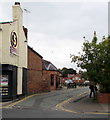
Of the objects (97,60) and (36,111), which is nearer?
(36,111)

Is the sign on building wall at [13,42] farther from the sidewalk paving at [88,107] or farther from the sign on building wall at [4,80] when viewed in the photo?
the sidewalk paving at [88,107]

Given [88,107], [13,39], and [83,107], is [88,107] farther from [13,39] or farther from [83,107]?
[13,39]

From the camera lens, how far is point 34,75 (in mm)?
27656

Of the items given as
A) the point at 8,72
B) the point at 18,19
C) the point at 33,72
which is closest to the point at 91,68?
the point at 8,72

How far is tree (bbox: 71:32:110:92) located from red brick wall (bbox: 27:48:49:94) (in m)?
8.02

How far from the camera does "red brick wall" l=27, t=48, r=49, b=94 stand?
26250 millimetres

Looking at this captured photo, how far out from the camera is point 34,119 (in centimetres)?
1101

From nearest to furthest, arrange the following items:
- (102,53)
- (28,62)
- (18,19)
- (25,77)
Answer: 1. (102,53)
2. (18,19)
3. (25,77)
4. (28,62)

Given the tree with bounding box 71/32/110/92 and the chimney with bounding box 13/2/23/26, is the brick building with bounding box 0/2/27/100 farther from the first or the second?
the tree with bounding box 71/32/110/92

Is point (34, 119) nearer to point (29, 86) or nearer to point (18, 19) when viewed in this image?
point (18, 19)

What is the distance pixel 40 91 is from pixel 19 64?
8.41m

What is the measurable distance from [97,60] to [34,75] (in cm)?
1047

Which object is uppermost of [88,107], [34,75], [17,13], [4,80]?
[17,13]

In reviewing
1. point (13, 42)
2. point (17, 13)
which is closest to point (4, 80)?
point (13, 42)
